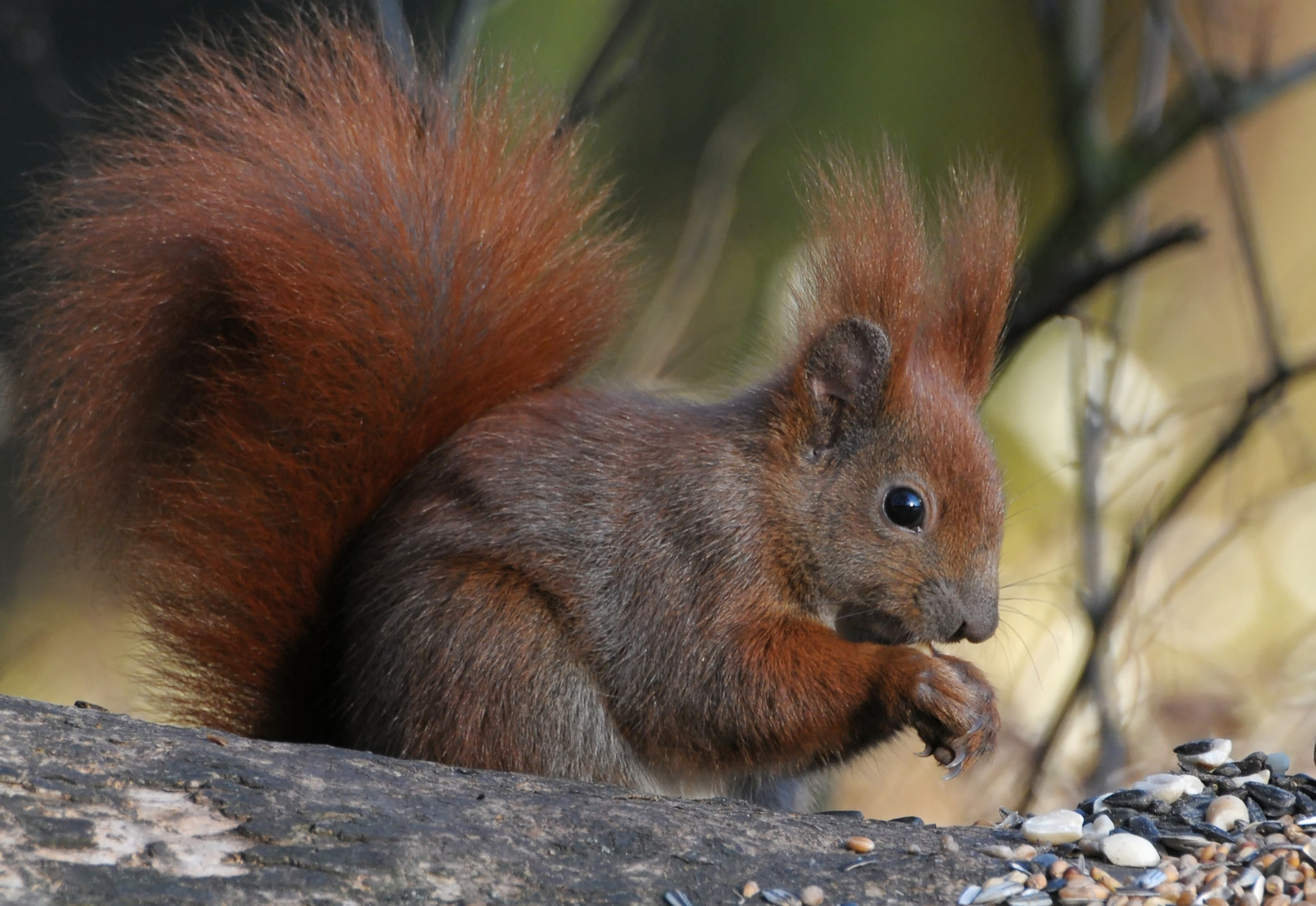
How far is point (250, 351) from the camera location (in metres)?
1.91

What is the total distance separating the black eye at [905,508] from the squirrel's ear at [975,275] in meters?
0.29

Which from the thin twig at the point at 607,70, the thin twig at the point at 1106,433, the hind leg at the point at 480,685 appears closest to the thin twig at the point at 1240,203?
the thin twig at the point at 1106,433

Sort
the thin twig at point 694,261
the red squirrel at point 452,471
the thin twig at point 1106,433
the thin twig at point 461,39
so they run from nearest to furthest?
the red squirrel at point 452,471
the thin twig at point 461,39
the thin twig at point 1106,433
the thin twig at point 694,261

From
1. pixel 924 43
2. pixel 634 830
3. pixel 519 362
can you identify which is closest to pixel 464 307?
pixel 519 362

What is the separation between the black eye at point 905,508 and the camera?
1.88 metres

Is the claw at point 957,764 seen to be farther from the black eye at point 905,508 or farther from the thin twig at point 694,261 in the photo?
the thin twig at point 694,261

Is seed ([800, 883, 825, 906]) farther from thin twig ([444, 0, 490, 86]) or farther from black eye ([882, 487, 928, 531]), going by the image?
thin twig ([444, 0, 490, 86])

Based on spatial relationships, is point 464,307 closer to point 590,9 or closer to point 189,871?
point 189,871

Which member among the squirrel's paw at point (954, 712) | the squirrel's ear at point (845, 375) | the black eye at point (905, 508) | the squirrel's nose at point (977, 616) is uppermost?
the squirrel's ear at point (845, 375)

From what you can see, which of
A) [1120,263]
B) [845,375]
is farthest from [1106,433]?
[845,375]

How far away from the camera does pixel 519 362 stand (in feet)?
6.68

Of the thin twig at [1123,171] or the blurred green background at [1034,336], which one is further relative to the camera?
the blurred green background at [1034,336]

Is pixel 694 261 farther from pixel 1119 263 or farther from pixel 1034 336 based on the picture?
pixel 1119 263

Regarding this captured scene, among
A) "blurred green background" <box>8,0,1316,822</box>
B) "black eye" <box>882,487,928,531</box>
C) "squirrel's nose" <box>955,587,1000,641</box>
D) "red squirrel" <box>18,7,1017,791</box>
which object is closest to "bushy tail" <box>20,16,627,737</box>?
"red squirrel" <box>18,7,1017,791</box>
